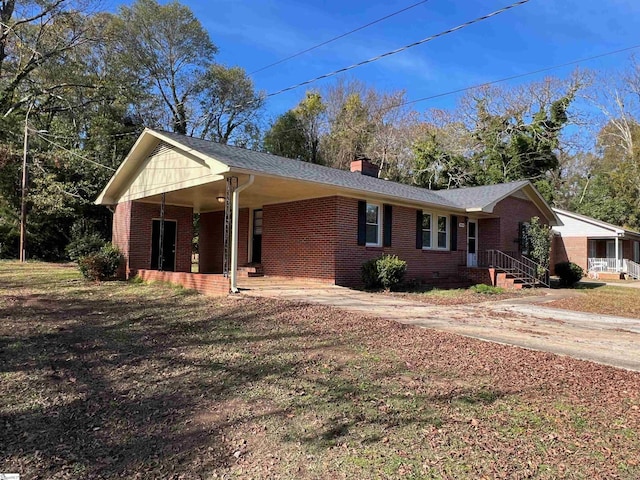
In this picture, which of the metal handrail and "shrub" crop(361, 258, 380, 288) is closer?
"shrub" crop(361, 258, 380, 288)

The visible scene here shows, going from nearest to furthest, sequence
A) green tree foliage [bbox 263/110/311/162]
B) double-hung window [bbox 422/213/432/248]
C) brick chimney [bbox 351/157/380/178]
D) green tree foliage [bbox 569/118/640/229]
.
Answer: double-hung window [bbox 422/213/432/248] < brick chimney [bbox 351/157/380/178] < green tree foliage [bbox 569/118/640/229] < green tree foliage [bbox 263/110/311/162]

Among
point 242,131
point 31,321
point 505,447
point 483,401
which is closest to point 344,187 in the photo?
point 31,321

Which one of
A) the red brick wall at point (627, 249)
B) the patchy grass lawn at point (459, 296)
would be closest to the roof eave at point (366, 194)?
the patchy grass lawn at point (459, 296)

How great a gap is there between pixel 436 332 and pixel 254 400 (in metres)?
3.59

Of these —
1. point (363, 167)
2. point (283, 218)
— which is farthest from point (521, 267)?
point (283, 218)

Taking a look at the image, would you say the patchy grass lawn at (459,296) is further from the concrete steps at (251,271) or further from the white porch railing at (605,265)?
the white porch railing at (605,265)

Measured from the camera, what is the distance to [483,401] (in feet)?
13.2

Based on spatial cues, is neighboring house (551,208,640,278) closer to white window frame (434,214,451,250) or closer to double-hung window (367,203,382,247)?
white window frame (434,214,451,250)

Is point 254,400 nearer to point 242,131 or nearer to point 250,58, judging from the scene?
point 250,58

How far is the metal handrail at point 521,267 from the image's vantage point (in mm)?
17078

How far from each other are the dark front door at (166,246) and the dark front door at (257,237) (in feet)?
9.87

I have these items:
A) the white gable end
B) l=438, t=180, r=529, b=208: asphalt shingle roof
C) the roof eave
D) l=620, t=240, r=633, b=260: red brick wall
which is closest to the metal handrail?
l=438, t=180, r=529, b=208: asphalt shingle roof

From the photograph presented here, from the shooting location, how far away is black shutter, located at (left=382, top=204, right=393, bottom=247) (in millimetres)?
14031

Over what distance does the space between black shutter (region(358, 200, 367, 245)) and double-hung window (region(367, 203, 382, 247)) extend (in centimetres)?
28
